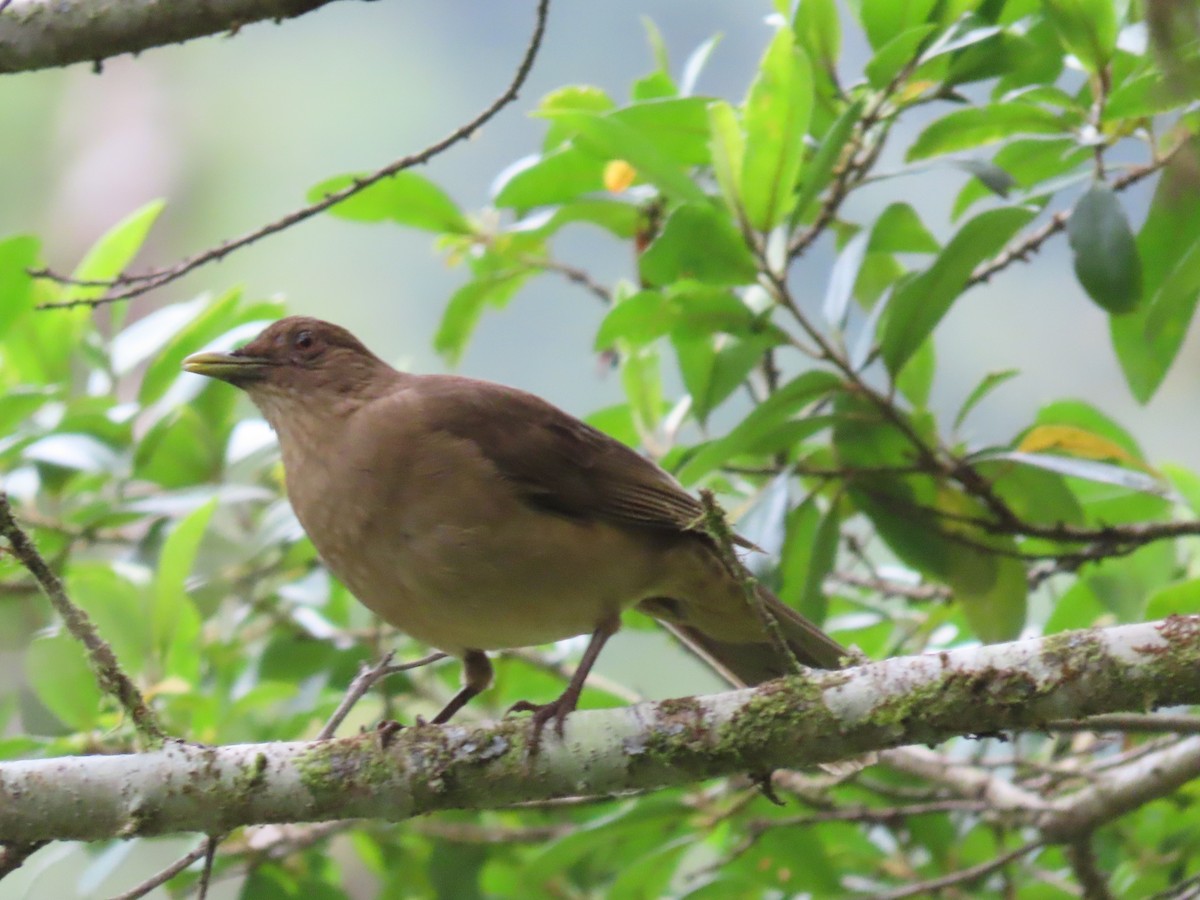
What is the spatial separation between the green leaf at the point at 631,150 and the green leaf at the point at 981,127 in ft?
2.11

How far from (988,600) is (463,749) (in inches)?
63.4

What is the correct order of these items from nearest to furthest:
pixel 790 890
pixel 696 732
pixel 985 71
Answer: pixel 696 732 → pixel 985 71 → pixel 790 890

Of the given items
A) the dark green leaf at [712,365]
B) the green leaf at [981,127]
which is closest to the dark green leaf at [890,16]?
the green leaf at [981,127]

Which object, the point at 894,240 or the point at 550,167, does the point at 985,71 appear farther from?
the point at 550,167

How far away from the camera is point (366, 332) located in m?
6.86

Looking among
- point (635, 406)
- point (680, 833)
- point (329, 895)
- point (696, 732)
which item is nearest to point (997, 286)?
point (635, 406)

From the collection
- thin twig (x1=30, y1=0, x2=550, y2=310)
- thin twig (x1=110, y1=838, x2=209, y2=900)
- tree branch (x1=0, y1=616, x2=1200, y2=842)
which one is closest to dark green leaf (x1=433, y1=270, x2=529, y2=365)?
thin twig (x1=30, y1=0, x2=550, y2=310)

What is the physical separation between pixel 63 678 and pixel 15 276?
1109 mm

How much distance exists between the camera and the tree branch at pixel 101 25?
262 centimetres

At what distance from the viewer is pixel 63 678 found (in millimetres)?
3475

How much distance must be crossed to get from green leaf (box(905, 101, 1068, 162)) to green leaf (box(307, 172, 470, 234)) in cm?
135

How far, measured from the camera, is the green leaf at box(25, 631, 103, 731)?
3457mm

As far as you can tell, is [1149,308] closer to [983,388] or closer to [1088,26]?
[983,388]

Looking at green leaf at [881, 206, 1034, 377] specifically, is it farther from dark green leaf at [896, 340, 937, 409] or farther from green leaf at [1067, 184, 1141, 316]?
dark green leaf at [896, 340, 937, 409]
